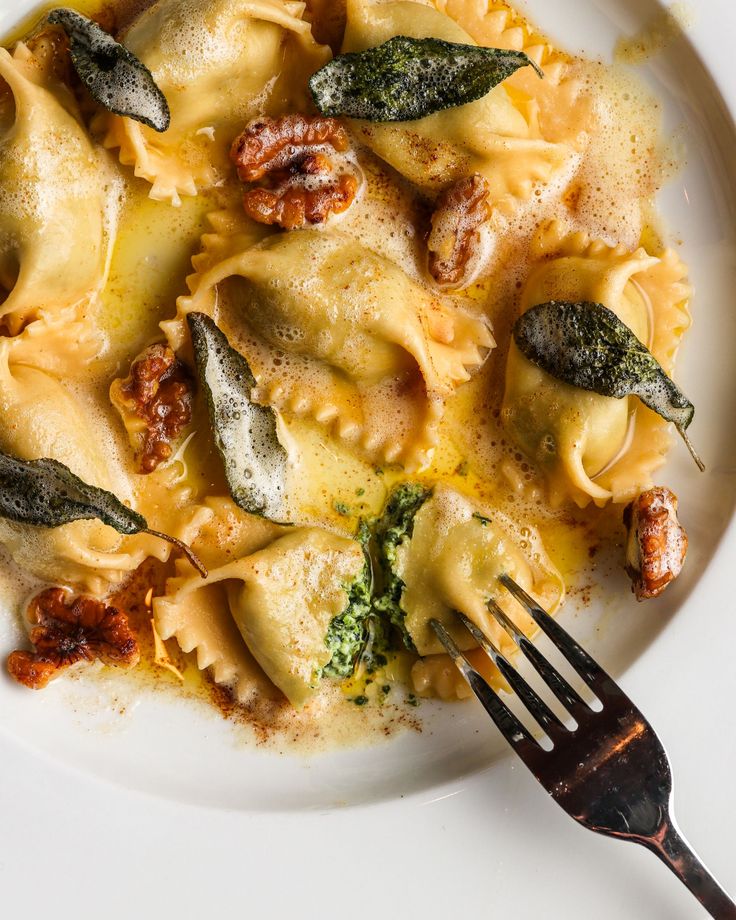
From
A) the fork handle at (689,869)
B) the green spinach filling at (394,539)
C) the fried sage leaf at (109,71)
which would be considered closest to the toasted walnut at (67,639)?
the green spinach filling at (394,539)

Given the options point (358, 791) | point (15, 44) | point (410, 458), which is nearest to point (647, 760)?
point (358, 791)

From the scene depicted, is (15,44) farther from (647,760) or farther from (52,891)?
(647,760)

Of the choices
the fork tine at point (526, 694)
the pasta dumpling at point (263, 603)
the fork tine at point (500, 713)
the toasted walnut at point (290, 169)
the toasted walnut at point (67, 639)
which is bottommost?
the toasted walnut at point (67, 639)

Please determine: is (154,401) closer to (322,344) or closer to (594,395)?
(322,344)

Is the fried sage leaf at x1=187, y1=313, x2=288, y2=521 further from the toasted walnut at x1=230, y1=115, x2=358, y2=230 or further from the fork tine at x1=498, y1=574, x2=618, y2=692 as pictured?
the fork tine at x1=498, y1=574, x2=618, y2=692

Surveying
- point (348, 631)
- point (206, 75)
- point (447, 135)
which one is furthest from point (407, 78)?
point (348, 631)

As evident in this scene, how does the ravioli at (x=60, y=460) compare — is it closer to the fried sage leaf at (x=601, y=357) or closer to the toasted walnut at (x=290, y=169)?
the toasted walnut at (x=290, y=169)
